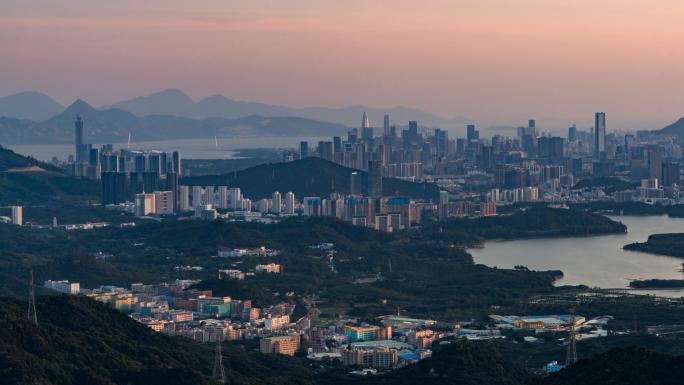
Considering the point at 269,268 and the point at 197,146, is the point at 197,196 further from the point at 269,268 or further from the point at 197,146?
the point at 197,146

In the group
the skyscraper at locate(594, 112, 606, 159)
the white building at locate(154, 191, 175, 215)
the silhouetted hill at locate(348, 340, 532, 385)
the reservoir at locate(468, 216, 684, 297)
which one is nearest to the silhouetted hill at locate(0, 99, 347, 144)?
the skyscraper at locate(594, 112, 606, 159)

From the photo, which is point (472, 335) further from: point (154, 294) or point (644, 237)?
point (644, 237)

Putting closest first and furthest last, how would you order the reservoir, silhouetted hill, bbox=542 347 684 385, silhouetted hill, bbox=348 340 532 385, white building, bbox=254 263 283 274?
silhouetted hill, bbox=542 347 684 385, silhouetted hill, bbox=348 340 532 385, white building, bbox=254 263 283 274, the reservoir

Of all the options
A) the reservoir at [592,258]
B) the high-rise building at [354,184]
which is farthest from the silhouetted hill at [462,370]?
the high-rise building at [354,184]

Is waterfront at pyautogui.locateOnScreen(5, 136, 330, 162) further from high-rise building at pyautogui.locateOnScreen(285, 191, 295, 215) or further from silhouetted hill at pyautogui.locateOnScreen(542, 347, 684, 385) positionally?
silhouetted hill at pyautogui.locateOnScreen(542, 347, 684, 385)

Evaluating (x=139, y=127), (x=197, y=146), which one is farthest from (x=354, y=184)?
(x=139, y=127)
